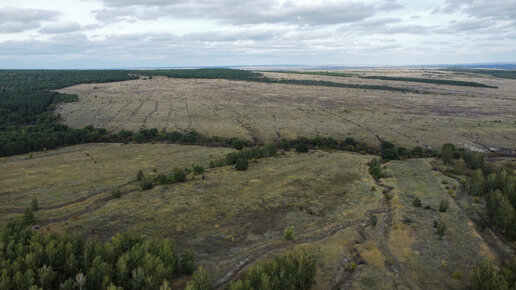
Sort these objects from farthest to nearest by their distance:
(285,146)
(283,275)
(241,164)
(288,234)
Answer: (285,146)
(241,164)
(288,234)
(283,275)

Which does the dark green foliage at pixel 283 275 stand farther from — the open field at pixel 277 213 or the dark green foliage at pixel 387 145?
the dark green foliage at pixel 387 145

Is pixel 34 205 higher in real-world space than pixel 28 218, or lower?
lower

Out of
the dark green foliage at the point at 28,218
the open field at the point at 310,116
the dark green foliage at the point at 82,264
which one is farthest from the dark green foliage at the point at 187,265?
the open field at the point at 310,116

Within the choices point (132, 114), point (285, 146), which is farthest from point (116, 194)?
point (132, 114)

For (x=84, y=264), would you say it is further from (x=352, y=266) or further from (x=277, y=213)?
(x=352, y=266)

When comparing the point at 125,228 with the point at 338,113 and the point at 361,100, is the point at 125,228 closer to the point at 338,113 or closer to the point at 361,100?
the point at 338,113

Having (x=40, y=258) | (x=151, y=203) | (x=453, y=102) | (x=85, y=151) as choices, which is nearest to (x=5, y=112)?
(x=85, y=151)
